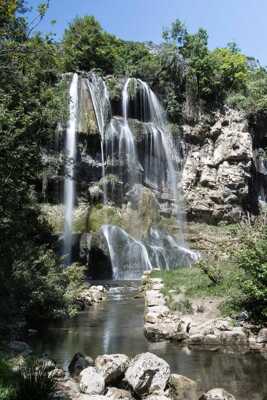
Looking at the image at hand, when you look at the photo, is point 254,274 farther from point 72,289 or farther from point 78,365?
point 72,289

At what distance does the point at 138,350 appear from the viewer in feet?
42.1

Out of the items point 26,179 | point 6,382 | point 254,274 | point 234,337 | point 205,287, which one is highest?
point 26,179

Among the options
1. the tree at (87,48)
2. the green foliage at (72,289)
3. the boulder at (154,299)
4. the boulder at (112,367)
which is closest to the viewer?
the boulder at (112,367)

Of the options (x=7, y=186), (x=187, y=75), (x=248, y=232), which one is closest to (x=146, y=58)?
(x=187, y=75)

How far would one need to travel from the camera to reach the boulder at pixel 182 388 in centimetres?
926

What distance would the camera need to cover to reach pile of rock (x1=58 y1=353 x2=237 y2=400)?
9.02m

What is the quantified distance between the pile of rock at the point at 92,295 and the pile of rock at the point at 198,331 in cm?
527

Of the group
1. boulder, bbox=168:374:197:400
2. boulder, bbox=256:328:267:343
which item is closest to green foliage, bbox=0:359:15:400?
boulder, bbox=168:374:197:400

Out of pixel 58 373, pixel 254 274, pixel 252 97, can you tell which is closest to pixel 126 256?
pixel 254 274

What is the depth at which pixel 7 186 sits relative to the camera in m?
12.0

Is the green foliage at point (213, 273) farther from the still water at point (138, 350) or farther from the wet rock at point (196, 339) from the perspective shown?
the wet rock at point (196, 339)

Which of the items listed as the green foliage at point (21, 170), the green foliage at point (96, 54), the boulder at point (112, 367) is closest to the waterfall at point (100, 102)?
the green foliage at point (96, 54)

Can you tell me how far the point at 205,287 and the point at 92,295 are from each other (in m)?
6.38

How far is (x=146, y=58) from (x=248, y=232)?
105 ft
